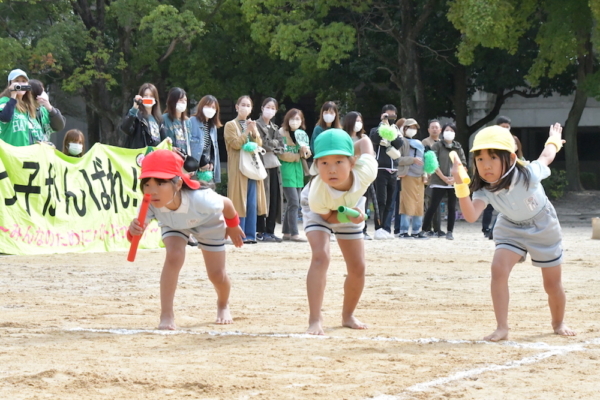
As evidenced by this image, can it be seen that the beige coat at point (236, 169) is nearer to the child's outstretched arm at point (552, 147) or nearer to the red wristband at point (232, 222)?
the red wristband at point (232, 222)

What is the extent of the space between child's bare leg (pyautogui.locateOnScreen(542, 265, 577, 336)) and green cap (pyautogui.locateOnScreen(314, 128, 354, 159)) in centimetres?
148

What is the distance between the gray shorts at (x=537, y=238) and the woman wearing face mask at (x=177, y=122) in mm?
6689

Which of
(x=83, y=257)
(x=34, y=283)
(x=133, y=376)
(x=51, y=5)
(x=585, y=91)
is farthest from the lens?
(x=51, y=5)

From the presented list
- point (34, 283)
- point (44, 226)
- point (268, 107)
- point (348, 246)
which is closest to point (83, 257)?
point (44, 226)

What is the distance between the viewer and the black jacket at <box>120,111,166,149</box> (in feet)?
40.1

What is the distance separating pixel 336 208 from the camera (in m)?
6.31

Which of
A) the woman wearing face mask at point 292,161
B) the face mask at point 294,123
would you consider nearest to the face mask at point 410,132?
the woman wearing face mask at point 292,161

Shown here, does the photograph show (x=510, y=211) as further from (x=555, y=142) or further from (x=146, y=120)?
(x=146, y=120)

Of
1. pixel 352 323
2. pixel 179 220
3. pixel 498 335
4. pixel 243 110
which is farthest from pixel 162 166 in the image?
pixel 243 110

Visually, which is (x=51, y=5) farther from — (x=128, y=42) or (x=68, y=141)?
(x=68, y=141)

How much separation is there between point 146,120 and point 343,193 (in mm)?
6453

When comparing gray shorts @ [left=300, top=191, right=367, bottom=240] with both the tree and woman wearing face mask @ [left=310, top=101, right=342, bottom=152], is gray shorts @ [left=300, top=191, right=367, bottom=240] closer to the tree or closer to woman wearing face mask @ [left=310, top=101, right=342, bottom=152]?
woman wearing face mask @ [left=310, top=101, right=342, bottom=152]

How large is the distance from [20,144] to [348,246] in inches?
271

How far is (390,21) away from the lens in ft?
86.2
